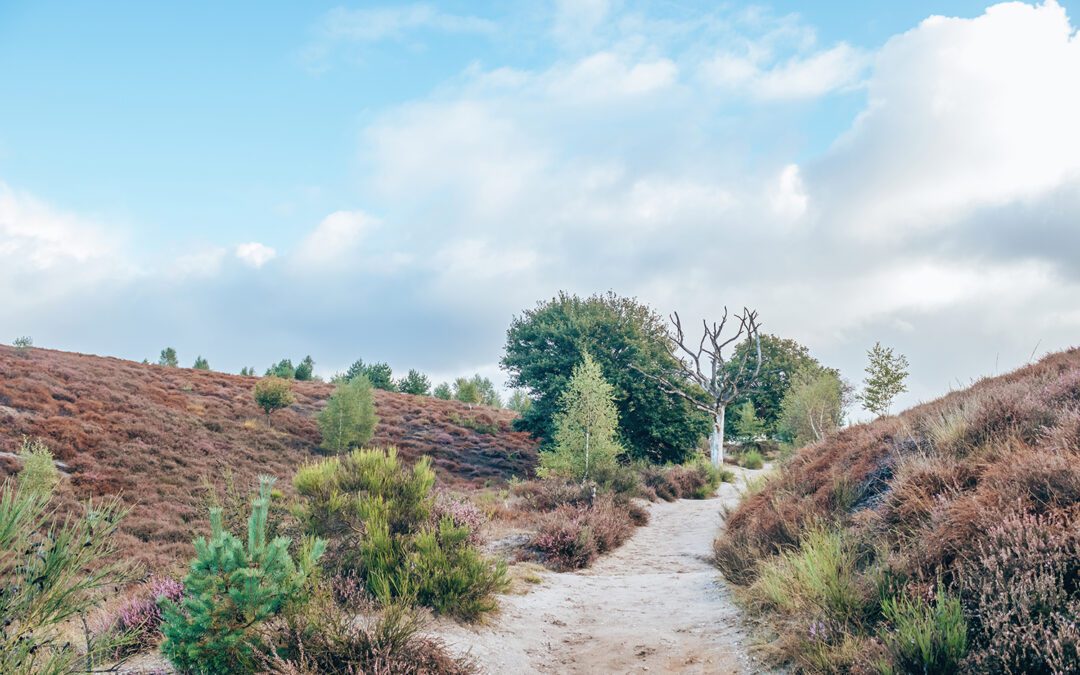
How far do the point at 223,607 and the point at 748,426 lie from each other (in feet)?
131

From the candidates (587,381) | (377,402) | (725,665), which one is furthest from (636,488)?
(377,402)

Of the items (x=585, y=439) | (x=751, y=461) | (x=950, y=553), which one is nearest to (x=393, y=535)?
(x=950, y=553)

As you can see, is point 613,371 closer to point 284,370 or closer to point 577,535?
point 577,535

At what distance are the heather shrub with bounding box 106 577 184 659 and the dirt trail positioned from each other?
9.64 ft

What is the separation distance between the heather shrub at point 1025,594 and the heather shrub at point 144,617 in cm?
689

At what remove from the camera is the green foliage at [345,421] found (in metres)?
29.2

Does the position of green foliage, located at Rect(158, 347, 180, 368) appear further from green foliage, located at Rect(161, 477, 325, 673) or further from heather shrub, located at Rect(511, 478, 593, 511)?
green foliage, located at Rect(161, 477, 325, 673)

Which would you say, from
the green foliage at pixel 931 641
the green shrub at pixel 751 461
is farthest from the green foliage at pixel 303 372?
the green foliage at pixel 931 641

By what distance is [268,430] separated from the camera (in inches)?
1174

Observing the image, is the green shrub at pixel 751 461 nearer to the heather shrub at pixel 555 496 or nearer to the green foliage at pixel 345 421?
the heather shrub at pixel 555 496

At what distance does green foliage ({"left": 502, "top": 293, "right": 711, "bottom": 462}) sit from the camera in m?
31.8

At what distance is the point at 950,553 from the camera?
569 cm

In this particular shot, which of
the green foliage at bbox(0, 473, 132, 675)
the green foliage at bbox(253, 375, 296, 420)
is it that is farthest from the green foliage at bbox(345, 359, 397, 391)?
the green foliage at bbox(0, 473, 132, 675)

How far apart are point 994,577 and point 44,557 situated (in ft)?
22.5
